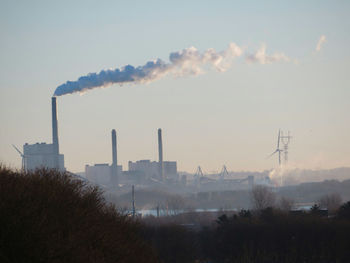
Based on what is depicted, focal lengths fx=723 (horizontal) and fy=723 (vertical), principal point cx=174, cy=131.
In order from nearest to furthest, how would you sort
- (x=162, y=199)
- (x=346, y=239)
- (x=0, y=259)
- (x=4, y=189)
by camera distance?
(x=0, y=259) → (x=4, y=189) → (x=346, y=239) → (x=162, y=199)

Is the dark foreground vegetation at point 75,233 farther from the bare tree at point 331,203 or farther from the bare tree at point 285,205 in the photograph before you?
the bare tree at point 331,203

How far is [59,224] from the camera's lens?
66.7ft

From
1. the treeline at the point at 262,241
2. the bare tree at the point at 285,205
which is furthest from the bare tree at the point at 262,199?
the treeline at the point at 262,241

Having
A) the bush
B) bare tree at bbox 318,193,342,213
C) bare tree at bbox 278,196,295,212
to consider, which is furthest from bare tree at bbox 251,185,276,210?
the bush

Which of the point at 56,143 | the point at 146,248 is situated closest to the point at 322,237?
the point at 146,248

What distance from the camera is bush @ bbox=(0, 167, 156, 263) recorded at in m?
18.1

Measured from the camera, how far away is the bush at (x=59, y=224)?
18.1 meters

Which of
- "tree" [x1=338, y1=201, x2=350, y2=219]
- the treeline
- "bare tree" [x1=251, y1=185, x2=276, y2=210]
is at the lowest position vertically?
the treeline

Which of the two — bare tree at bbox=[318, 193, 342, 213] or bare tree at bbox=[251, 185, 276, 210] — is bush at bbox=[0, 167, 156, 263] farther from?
bare tree at bbox=[251, 185, 276, 210]

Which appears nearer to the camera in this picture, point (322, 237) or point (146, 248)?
point (146, 248)

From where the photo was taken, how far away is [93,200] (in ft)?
84.7

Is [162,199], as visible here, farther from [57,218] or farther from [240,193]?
[57,218]

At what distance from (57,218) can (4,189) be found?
1.74 meters

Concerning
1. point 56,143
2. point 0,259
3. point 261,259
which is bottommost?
point 261,259
